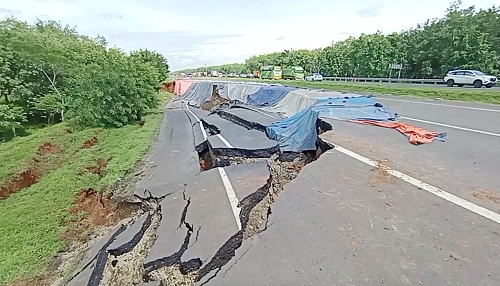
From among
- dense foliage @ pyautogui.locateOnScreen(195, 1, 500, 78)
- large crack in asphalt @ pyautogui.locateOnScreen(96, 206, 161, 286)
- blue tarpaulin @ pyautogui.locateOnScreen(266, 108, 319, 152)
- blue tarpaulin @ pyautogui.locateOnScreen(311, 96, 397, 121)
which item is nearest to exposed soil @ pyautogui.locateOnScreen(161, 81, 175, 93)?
dense foliage @ pyautogui.locateOnScreen(195, 1, 500, 78)

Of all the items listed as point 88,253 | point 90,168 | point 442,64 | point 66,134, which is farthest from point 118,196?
point 442,64

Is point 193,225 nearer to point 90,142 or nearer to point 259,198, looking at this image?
point 259,198

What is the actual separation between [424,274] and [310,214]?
1.36 meters

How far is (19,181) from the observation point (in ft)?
33.1

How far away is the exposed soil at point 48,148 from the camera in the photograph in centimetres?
1342

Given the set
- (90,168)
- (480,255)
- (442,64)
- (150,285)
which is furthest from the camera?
(442,64)

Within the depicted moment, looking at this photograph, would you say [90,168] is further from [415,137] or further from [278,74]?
[278,74]

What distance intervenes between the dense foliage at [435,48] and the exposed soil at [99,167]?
3193 cm

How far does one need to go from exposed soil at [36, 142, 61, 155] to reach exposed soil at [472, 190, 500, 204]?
14.6 m

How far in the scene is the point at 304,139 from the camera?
8312mm

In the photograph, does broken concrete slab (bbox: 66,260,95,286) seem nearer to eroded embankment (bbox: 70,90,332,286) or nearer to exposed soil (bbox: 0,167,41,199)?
eroded embankment (bbox: 70,90,332,286)

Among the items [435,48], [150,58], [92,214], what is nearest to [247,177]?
[92,214]

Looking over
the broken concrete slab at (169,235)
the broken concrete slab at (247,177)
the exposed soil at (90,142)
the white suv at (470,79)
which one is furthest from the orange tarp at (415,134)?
the white suv at (470,79)

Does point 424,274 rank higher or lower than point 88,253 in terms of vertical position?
higher
